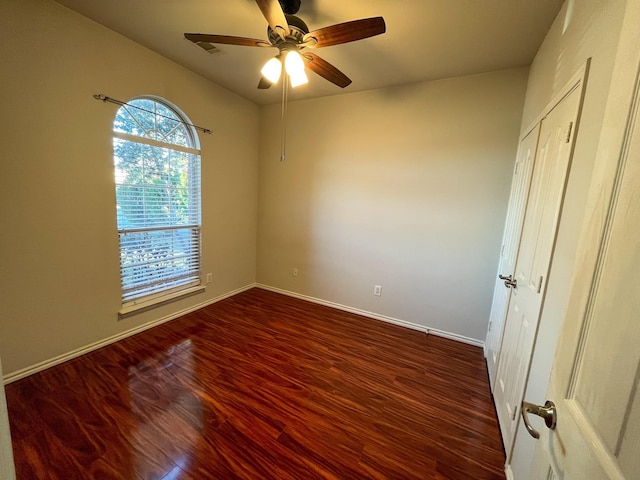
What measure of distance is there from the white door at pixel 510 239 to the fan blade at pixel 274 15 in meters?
1.68

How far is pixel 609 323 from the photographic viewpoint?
1.54 feet

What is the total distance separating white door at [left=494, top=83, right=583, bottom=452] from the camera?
1.19 meters

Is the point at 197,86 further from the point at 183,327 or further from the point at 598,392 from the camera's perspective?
the point at 598,392

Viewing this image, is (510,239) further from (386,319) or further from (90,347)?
(90,347)

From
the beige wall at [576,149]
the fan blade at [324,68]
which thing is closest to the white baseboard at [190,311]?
the beige wall at [576,149]

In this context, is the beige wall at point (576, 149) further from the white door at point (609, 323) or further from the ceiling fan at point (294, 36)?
the ceiling fan at point (294, 36)

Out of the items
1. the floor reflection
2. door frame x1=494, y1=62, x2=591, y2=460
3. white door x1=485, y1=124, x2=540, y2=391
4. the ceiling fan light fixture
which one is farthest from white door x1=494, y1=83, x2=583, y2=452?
the floor reflection

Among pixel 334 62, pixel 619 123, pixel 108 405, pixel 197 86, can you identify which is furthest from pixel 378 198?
pixel 108 405

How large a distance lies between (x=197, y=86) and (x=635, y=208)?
341 cm

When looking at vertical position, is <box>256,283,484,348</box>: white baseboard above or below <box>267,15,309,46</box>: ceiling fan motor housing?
below

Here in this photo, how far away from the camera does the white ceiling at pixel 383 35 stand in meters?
1.67

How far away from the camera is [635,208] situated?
1.42 ft

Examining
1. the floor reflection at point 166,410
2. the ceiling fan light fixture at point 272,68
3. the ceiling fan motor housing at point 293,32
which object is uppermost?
the ceiling fan motor housing at point 293,32

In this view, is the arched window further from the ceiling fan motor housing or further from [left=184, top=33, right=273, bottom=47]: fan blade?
the ceiling fan motor housing
